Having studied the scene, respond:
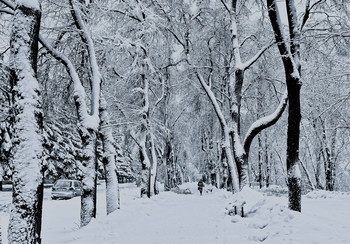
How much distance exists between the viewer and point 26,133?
15.6ft

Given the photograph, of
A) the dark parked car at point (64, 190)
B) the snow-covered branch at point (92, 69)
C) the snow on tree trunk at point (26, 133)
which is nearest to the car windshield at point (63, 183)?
the dark parked car at point (64, 190)

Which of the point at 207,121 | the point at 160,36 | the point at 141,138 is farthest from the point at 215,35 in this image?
the point at 207,121

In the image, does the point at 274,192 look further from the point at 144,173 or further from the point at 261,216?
the point at 261,216

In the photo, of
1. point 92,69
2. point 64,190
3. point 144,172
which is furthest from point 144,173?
point 64,190

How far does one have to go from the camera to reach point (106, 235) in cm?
673

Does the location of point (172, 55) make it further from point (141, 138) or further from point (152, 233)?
point (152, 233)

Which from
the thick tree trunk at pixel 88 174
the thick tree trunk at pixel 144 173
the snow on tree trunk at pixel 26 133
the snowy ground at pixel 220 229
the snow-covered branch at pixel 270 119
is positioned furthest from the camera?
the thick tree trunk at pixel 144 173

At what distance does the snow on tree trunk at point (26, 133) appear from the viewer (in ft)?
15.2

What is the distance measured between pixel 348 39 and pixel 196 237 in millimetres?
5973

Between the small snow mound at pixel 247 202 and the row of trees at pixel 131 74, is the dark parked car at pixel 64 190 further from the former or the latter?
the small snow mound at pixel 247 202

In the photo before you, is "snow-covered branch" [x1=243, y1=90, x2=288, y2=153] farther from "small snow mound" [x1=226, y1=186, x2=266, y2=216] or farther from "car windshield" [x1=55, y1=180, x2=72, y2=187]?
"car windshield" [x1=55, y1=180, x2=72, y2=187]

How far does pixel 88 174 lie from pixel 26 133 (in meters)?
4.27

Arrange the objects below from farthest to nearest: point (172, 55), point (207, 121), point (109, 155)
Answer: point (207, 121) → point (172, 55) → point (109, 155)

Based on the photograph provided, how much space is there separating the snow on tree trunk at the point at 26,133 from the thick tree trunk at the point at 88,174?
3.78 meters
